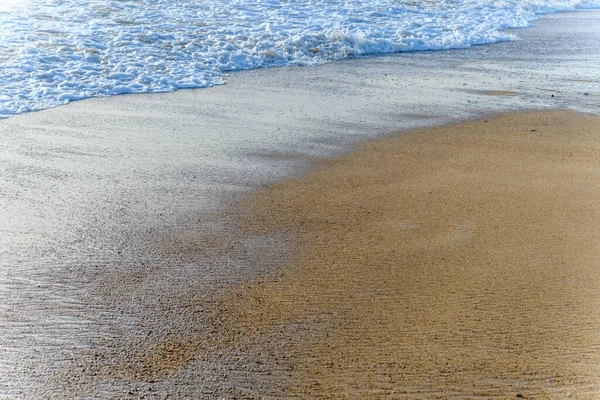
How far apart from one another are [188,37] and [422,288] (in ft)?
29.2

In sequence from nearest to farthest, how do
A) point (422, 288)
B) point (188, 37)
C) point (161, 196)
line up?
point (422, 288) < point (161, 196) < point (188, 37)

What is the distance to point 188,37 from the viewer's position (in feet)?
37.9

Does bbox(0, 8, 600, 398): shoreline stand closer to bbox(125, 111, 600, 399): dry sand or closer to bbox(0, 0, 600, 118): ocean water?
bbox(125, 111, 600, 399): dry sand

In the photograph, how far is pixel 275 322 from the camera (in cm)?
344

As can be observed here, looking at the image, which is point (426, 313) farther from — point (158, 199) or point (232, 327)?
point (158, 199)

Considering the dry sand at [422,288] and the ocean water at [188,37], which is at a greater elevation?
the dry sand at [422,288]

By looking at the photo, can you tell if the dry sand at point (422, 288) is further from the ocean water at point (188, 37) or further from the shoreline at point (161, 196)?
the ocean water at point (188, 37)

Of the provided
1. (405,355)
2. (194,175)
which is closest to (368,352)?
(405,355)

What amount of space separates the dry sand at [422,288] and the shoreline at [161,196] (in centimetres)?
14

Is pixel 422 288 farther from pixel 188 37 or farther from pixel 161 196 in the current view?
pixel 188 37

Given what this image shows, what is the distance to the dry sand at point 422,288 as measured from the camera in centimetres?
300

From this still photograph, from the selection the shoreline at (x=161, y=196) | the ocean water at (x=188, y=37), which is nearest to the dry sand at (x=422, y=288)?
the shoreline at (x=161, y=196)

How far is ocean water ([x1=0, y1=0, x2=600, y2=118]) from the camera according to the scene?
8.80 metres

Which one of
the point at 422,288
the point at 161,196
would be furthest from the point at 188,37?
the point at 422,288
